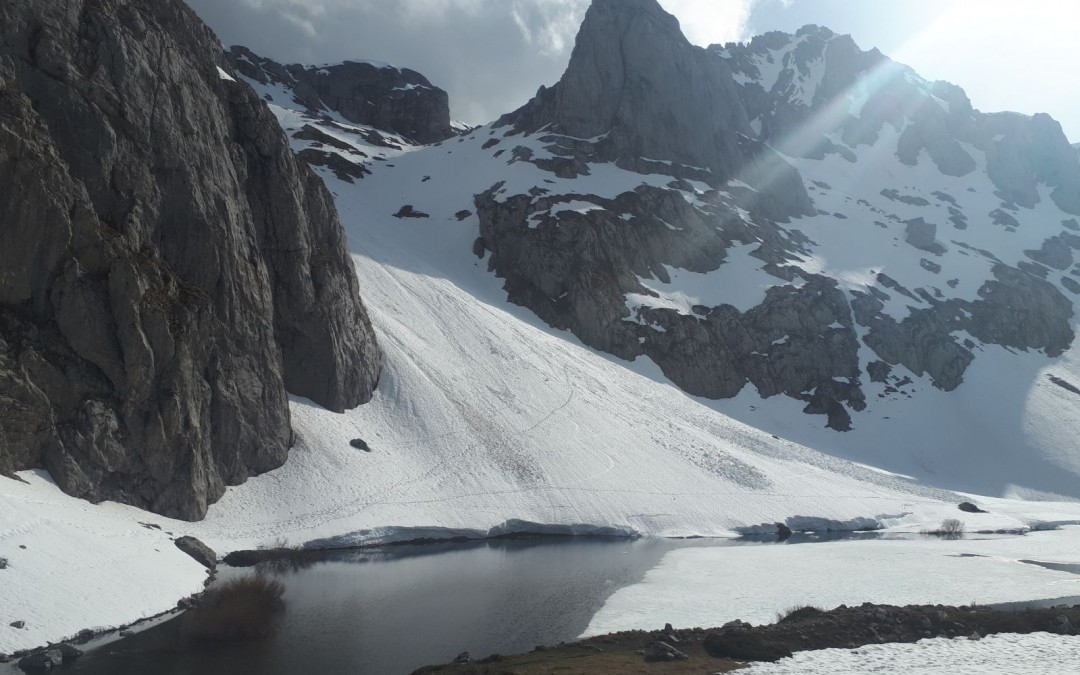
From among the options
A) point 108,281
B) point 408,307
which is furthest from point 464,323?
point 108,281

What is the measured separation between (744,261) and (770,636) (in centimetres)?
10451

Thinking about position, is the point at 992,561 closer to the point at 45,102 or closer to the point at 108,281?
the point at 108,281

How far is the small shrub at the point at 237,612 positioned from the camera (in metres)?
27.9

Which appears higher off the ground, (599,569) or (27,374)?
(27,374)

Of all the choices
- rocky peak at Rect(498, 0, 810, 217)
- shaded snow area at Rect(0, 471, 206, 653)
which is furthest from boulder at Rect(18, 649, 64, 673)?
rocky peak at Rect(498, 0, 810, 217)

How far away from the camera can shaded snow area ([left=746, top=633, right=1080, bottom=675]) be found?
23.8 m

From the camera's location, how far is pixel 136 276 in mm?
42781

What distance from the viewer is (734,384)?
10406 centimetres

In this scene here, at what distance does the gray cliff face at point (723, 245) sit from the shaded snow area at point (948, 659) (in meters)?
72.5

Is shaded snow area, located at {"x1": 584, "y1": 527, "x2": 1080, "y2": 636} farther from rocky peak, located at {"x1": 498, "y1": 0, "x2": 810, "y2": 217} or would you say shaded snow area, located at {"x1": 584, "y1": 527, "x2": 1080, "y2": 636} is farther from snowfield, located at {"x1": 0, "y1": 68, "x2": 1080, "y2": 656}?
rocky peak, located at {"x1": 498, "y1": 0, "x2": 810, "y2": 217}

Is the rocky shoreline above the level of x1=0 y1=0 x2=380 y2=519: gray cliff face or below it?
below

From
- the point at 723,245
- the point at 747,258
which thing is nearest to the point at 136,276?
the point at 723,245

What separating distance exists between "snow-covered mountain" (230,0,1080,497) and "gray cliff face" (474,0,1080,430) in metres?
0.37

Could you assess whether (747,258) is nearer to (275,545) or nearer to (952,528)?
(952,528)
